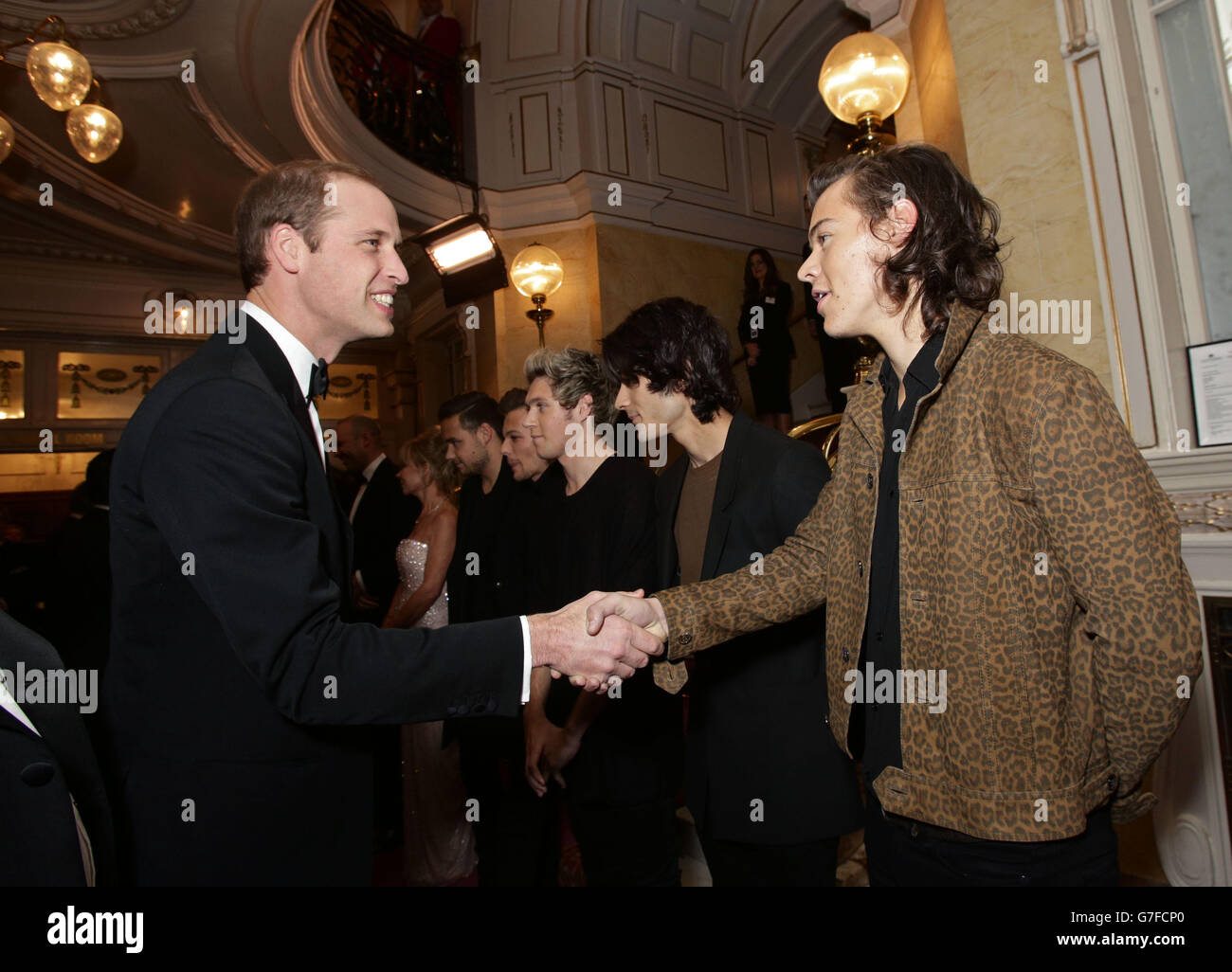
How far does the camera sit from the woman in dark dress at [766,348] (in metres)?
7.23

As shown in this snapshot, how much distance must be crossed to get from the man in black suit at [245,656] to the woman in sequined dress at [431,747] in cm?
216

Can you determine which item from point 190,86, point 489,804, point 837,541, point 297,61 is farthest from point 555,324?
point 837,541

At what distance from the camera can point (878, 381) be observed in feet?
4.98

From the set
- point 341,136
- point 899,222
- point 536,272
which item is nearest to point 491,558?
point 899,222

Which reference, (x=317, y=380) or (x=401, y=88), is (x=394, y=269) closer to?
(x=317, y=380)

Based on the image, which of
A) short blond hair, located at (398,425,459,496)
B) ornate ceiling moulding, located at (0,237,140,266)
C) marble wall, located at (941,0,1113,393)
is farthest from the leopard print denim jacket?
ornate ceiling moulding, located at (0,237,140,266)

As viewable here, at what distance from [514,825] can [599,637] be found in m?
1.18

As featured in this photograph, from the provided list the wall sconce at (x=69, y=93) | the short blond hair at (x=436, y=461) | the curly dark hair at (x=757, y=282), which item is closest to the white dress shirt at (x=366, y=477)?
the short blond hair at (x=436, y=461)

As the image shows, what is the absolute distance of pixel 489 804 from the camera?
8.52ft

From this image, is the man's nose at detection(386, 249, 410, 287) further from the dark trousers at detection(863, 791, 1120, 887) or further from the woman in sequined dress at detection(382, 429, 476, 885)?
the woman in sequined dress at detection(382, 429, 476, 885)

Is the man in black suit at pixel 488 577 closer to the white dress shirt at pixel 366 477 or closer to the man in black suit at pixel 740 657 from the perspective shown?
the man in black suit at pixel 740 657

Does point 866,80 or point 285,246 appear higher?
point 866,80

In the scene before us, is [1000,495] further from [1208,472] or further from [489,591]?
[489,591]
